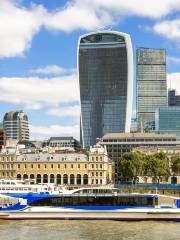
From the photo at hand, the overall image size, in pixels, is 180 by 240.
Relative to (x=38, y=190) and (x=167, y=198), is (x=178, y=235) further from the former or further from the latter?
(x=38, y=190)

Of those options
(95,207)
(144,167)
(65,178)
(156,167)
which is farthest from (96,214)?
(65,178)

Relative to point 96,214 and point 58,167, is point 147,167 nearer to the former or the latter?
point 58,167

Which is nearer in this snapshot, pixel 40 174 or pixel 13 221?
pixel 13 221

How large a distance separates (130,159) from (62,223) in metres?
93.6

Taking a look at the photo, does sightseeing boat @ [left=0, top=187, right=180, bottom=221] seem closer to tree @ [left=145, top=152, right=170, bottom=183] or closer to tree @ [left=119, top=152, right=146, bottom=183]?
tree @ [left=145, top=152, right=170, bottom=183]

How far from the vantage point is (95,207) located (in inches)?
3381

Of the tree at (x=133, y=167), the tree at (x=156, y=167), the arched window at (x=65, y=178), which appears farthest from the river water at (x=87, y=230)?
the arched window at (x=65, y=178)

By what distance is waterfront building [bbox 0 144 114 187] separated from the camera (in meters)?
176

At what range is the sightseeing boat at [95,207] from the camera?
8469 cm

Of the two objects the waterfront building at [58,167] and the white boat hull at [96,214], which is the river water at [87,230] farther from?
the waterfront building at [58,167]

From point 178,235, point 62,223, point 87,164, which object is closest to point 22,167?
point 87,164

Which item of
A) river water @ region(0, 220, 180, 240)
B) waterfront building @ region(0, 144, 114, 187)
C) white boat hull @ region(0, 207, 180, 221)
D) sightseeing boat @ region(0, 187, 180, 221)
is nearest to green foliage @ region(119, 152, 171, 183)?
waterfront building @ region(0, 144, 114, 187)

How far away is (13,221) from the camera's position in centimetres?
8444

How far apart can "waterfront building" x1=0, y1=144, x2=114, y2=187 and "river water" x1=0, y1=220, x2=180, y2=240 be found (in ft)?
303
